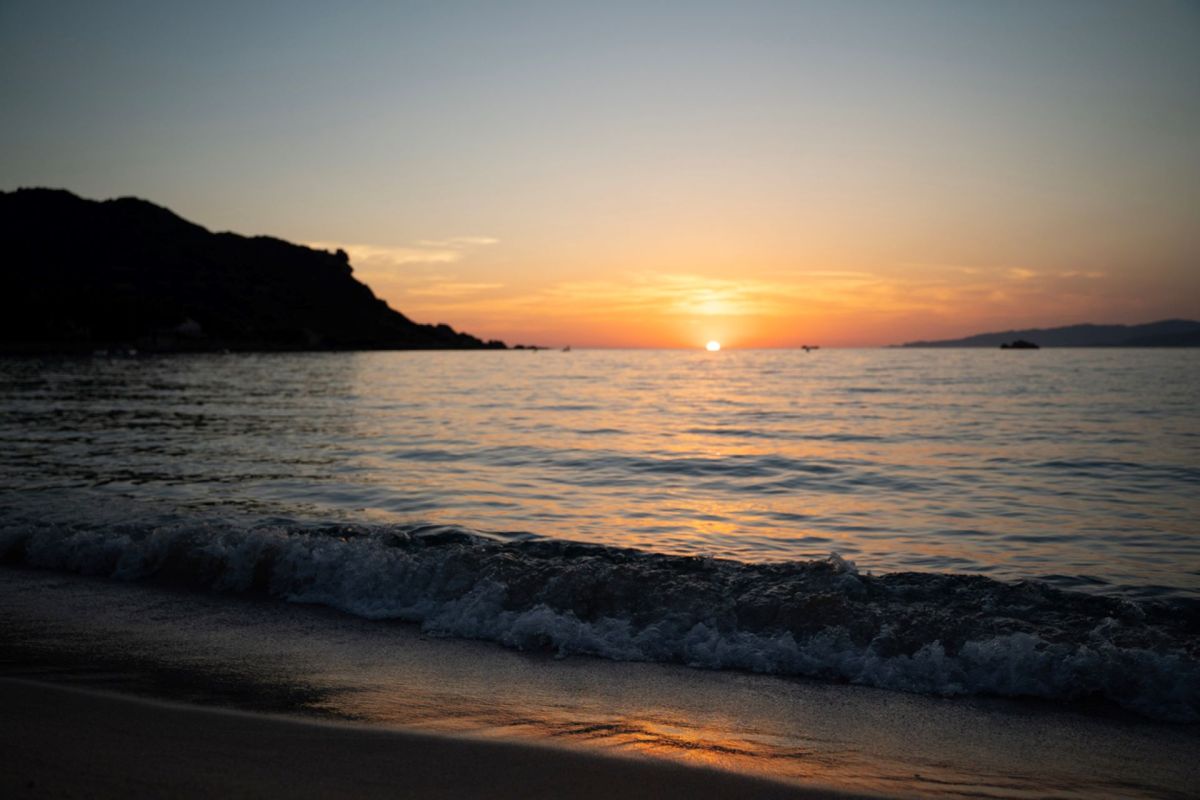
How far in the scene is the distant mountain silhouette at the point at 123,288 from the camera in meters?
124

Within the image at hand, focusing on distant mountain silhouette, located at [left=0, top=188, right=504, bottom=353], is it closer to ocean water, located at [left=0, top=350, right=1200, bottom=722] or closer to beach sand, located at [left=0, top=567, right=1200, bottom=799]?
ocean water, located at [left=0, top=350, right=1200, bottom=722]

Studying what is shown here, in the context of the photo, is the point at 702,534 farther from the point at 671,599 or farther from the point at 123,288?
the point at 123,288

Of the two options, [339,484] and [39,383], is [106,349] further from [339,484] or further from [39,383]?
[339,484]

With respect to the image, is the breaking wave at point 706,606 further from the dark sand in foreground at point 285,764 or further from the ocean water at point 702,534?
the dark sand in foreground at point 285,764

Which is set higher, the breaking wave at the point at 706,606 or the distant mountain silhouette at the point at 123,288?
the distant mountain silhouette at the point at 123,288

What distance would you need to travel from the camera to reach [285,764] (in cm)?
441

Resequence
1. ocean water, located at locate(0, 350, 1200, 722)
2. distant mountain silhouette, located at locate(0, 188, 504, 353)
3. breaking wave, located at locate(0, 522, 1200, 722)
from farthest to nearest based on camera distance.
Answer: distant mountain silhouette, located at locate(0, 188, 504, 353)
ocean water, located at locate(0, 350, 1200, 722)
breaking wave, located at locate(0, 522, 1200, 722)

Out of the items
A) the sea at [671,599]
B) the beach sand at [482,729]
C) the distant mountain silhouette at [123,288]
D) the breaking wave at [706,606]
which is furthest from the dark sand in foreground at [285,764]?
the distant mountain silhouette at [123,288]

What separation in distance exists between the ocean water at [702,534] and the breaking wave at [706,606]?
33mm

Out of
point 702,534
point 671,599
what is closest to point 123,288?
point 702,534

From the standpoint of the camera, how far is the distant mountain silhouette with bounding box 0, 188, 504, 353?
124m

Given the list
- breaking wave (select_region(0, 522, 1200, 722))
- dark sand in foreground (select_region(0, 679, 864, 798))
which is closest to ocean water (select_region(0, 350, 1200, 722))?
breaking wave (select_region(0, 522, 1200, 722))

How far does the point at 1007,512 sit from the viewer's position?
1327cm

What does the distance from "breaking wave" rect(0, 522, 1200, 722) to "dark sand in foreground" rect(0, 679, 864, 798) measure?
2459 mm
